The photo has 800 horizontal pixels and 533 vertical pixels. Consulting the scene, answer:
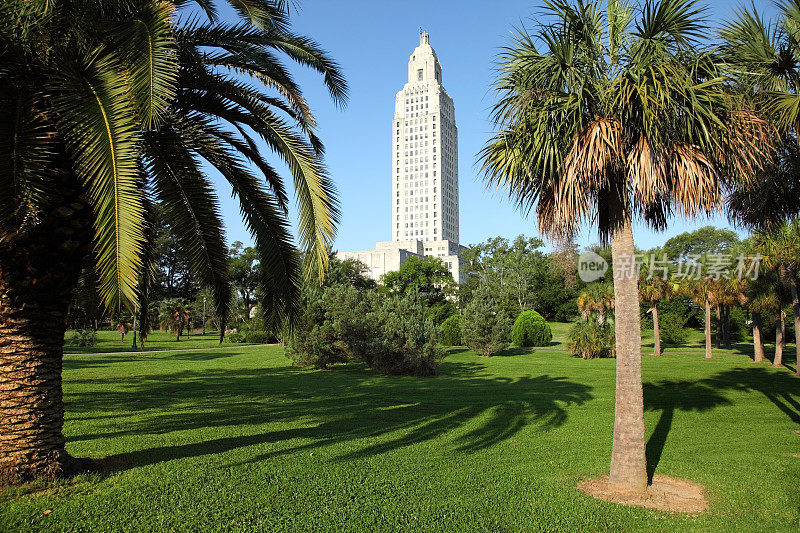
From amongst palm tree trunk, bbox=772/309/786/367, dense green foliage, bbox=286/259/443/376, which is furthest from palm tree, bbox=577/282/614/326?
dense green foliage, bbox=286/259/443/376

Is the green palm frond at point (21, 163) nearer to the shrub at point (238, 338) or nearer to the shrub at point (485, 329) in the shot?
the shrub at point (485, 329)

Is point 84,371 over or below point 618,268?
below

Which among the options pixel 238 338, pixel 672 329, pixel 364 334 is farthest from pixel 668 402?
pixel 238 338

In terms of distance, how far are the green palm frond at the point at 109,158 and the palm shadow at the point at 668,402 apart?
274 inches

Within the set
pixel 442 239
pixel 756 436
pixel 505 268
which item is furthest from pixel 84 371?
pixel 442 239

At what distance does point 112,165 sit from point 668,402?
1417cm

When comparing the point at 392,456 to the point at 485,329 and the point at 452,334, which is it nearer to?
the point at 485,329

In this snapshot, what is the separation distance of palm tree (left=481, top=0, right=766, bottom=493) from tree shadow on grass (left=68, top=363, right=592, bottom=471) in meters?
3.62

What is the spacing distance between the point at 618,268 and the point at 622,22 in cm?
315

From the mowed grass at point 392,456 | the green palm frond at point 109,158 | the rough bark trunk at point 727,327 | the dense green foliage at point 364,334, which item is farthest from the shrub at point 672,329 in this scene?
the green palm frond at point 109,158

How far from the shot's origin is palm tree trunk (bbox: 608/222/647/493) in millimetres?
6160

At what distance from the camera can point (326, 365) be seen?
69.0 ft

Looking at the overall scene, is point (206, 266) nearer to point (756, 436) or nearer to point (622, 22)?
point (622, 22)

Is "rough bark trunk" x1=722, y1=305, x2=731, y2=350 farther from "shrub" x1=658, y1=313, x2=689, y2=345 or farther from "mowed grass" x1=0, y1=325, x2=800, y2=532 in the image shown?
"mowed grass" x1=0, y1=325, x2=800, y2=532
